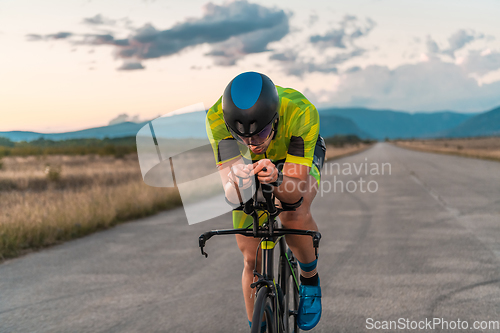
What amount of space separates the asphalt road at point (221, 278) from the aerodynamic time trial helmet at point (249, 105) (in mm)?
2047

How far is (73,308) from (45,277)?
1.22 meters

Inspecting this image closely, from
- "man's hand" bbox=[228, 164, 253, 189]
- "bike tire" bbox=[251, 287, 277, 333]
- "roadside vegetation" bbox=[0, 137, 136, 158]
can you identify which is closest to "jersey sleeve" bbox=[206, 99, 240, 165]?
"man's hand" bbox=[228, 164, 253, 189]

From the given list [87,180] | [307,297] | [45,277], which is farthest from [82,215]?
[87,180]

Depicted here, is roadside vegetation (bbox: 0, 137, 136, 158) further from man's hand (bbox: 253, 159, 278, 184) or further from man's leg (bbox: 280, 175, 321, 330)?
man's hand (bbox: 253, 159, 278, 184)

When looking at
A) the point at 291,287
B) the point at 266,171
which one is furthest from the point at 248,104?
the point at 291,287

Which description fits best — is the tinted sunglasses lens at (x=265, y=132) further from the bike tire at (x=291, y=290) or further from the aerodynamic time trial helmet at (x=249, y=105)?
the bike tire at (x=291, y=290)

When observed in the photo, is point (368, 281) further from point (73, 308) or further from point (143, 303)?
point (73, 308)

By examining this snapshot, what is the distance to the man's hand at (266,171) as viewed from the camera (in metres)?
1.88

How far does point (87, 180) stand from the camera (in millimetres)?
20469

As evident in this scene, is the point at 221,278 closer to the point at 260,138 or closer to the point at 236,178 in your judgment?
the point at 260,138

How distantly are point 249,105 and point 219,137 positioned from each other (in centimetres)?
57

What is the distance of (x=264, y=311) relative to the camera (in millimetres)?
2162

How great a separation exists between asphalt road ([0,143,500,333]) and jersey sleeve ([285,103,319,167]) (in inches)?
67.9

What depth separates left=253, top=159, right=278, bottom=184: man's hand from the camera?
1.88m
